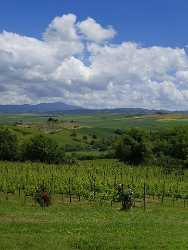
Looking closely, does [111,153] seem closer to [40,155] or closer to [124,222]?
[40,155]

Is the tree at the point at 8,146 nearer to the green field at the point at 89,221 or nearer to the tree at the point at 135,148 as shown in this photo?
the tree at the point at 135,148

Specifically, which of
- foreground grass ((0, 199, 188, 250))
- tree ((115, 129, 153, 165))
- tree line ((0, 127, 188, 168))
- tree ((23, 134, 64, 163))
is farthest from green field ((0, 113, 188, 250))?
tree ((115, 129, 153, 165))

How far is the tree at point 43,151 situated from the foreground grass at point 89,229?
66.4 meters

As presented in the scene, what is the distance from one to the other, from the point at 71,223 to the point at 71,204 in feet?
44.1

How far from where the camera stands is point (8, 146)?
106 metres

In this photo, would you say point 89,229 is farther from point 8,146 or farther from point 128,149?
point 128,149

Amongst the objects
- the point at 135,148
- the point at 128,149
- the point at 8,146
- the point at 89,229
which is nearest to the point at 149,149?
the point at 135,148

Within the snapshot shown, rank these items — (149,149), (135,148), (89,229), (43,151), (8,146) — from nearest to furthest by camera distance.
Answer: (89,229) → (43,151) → (8,146) → (135,148) → (149,149)

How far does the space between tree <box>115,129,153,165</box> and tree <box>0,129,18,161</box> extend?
25.9 metres

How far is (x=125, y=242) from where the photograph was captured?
22625 millimetres

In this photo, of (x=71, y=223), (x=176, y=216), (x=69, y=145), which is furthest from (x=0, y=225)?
(x=69, y=145)

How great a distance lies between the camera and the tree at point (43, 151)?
103 meters

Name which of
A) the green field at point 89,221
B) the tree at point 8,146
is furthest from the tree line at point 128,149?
the green field at point 89,221

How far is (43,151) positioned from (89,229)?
77.6 metres
